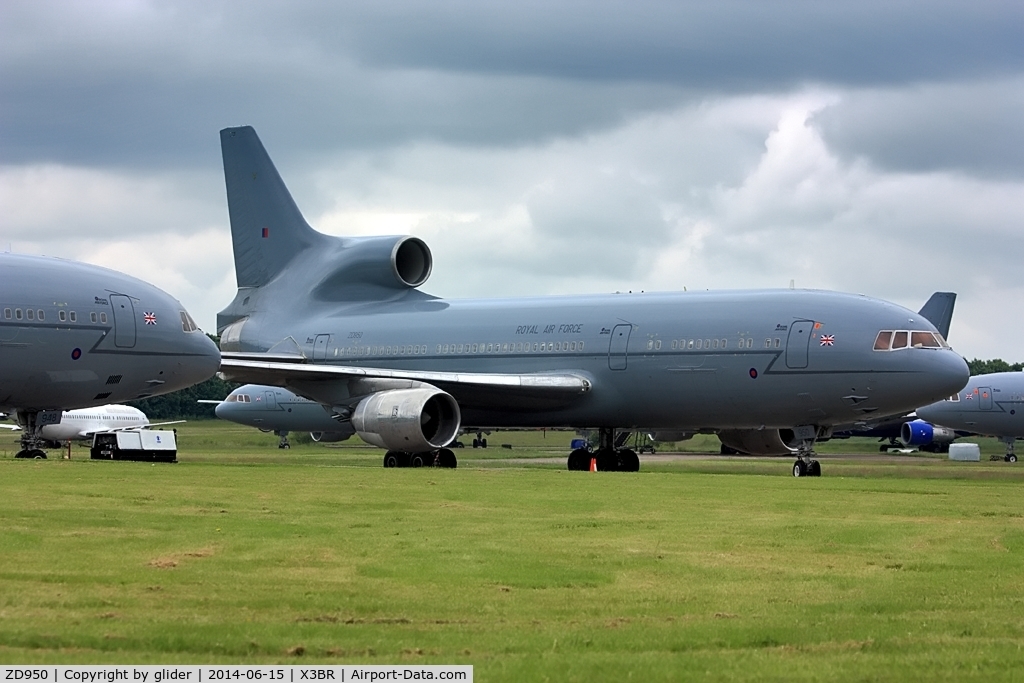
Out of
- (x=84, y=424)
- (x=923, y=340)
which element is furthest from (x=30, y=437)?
(x=84, y=424)

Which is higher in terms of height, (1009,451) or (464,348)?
(464,348)

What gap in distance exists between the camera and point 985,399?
7731 centimetres

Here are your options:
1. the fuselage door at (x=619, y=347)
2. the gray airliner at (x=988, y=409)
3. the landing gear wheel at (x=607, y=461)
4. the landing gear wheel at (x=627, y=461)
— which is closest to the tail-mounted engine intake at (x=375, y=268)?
the landing gear wheel at (x=607, y=461)

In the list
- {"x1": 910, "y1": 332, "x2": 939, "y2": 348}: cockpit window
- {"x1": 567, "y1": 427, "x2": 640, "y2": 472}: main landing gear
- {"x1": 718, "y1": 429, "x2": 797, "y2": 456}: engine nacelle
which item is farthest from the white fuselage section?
{"x1": 910, "y1": 332, "x2": 939, "y2": 348}: cockpit window

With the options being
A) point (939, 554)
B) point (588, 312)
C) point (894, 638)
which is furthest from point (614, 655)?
point (588, 312)

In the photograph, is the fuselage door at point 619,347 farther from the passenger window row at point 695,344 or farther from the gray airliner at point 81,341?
the gray airliner at point 81,341

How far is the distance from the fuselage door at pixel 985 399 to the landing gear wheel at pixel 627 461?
40.1 metres

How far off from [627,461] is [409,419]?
8.63 metres

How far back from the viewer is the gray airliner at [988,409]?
76875 millimetres

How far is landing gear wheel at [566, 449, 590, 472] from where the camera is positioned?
42.8 metres

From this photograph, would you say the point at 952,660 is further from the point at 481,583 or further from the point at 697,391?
the point at 697,391

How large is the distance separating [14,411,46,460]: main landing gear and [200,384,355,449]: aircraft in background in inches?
1366

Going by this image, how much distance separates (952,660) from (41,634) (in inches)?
232

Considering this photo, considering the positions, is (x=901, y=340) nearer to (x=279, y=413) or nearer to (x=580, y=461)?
(x=580, y=461)
